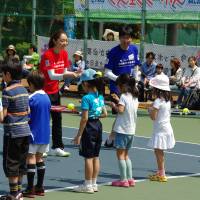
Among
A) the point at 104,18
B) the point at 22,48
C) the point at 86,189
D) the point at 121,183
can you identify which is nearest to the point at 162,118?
the point at 121,183

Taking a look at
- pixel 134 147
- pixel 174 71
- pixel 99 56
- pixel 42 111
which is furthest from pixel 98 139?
pixel 99 56

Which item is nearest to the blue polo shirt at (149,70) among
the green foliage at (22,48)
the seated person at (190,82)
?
the seated person at (190,82)

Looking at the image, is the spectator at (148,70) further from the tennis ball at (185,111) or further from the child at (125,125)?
the child at (125,125)

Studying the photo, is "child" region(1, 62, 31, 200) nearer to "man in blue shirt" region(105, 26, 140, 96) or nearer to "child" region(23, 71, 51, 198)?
"child" region(23, 71, 51, 198)

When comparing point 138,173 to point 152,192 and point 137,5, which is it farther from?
point 137,5

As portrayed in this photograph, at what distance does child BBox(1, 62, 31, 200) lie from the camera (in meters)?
8.23

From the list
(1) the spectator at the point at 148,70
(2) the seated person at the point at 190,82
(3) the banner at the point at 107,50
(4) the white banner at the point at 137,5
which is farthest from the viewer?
(4) the white banner at the point at 137,5

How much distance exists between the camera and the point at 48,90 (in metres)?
11.5

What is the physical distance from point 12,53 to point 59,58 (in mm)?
9925

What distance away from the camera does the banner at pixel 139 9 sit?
22031 mm

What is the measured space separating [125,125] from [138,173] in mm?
1237

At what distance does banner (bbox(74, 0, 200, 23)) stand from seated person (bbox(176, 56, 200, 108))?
2121mm

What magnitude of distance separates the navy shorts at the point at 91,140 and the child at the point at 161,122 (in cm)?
110

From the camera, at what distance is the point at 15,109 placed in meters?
8.24
